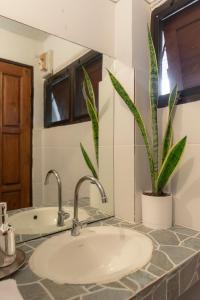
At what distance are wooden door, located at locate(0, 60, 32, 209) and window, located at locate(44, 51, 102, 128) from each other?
4.0 inches

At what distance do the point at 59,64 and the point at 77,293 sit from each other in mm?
945

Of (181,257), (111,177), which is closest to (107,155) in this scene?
(111,177)

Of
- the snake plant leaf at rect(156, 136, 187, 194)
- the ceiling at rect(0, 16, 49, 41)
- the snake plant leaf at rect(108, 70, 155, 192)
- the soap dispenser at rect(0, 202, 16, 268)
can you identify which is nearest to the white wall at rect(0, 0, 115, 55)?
the ceiling at rect(0, 16, 49, 41)

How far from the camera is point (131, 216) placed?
1184 millimetres

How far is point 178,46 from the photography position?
49.8 inches

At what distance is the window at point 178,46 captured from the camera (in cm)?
118

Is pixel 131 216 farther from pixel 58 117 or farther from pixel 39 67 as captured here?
Result: pixel 39 67

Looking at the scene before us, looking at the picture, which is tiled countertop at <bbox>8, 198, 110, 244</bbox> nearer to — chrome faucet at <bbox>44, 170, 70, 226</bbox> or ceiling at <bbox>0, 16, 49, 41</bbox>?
chrome faucet at <bbox>44, 170, 70, 226</bbox>

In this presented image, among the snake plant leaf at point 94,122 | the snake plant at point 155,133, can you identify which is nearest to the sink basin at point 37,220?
the snake plant leaf at point 94,122

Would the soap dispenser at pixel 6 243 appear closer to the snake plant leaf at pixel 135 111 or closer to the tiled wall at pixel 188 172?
the snake plant leaf at pixel 135 111

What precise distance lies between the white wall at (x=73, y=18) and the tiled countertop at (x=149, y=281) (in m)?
0.93

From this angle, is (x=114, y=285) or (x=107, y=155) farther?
(x=107, y=155)

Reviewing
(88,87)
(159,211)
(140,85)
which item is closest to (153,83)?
(140,85)

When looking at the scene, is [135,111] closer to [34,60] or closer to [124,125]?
[124,125]
